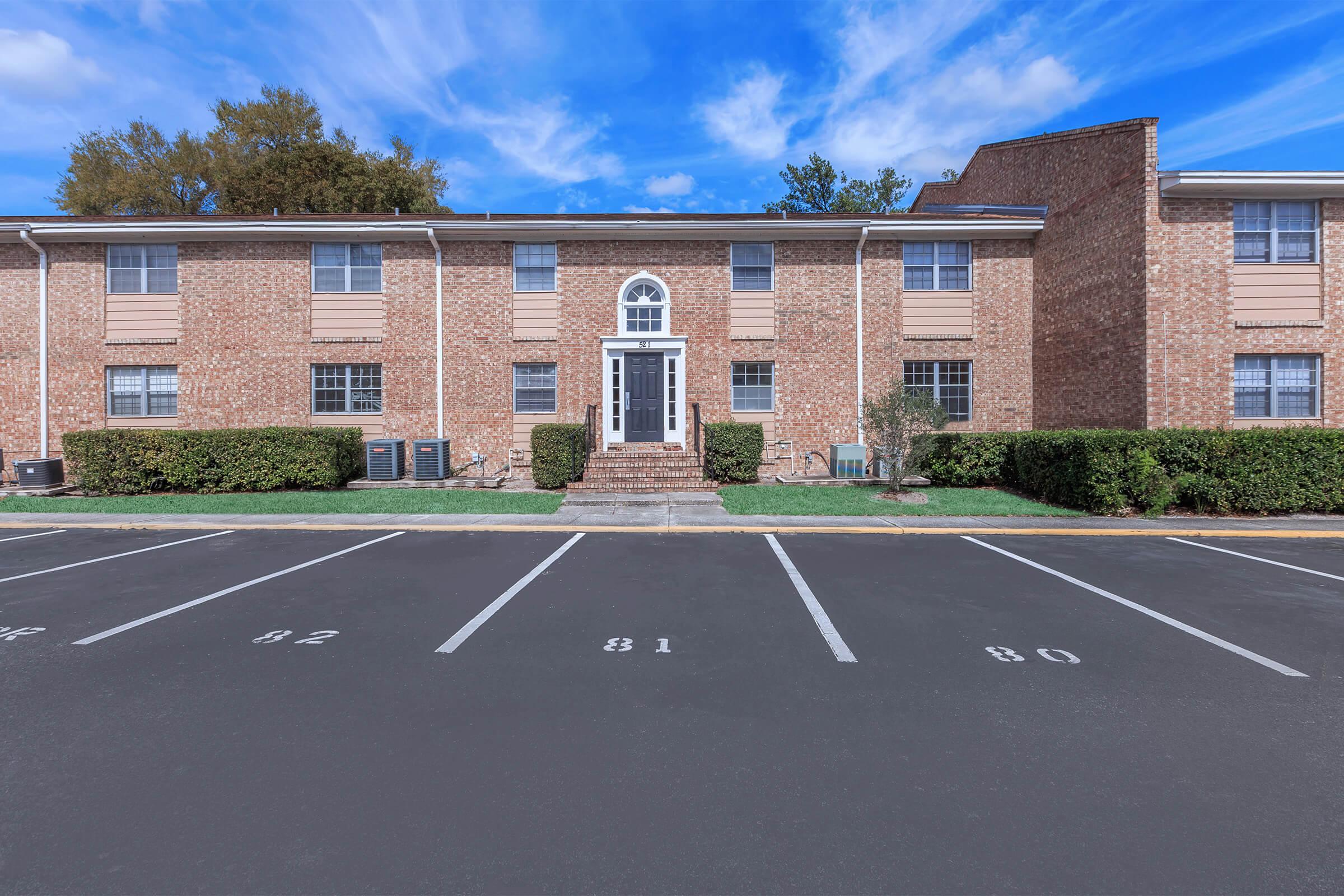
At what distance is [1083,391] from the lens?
14.4 metres

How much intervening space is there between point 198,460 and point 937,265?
60.1 ft

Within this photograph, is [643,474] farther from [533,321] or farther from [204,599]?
[204,599]

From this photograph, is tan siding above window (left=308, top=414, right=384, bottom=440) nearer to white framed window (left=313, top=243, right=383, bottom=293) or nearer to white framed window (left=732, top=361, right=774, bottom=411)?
white framed window (left=313, top=243, right=383, bottom=293)

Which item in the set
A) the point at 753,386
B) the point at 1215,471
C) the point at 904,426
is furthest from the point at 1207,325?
the point at 753,386

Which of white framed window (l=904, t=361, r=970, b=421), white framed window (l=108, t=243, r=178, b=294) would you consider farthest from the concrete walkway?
white framed window (l=108, t=243, r=178, b=294)

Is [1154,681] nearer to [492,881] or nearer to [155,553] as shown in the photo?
[492,881]

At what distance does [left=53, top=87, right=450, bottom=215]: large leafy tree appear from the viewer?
24609 millimetres

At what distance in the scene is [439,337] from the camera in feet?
50.9

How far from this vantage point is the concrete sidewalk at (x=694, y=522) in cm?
941

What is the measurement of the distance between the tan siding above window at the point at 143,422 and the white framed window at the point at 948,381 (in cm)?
1892

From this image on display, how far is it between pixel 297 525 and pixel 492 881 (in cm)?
927

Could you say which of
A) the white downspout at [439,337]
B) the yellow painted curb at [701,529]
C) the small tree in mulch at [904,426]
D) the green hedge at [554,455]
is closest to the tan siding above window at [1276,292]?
the yellow painted curb at [701,529]

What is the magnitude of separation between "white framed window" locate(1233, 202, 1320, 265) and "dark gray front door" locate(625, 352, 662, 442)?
43.1 ft

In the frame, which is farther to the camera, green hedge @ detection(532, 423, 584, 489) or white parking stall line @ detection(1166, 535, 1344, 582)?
green hedge @ detection(532, 423, 584, 489)
